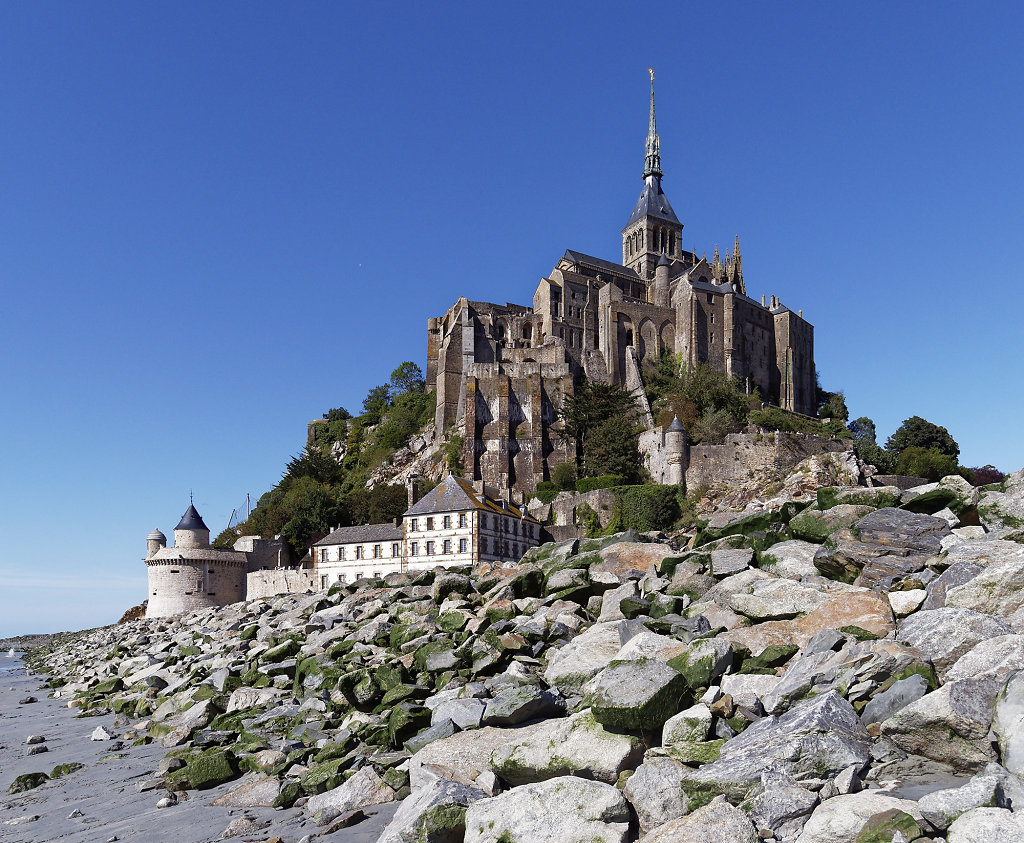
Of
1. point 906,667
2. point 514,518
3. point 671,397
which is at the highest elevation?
point 671,397

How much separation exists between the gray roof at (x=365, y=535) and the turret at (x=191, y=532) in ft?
26.2

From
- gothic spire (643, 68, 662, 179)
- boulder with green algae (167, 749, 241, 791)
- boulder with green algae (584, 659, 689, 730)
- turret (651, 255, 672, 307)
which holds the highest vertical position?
gothic spire (643, 68, 662, 179)

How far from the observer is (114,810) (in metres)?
12.1

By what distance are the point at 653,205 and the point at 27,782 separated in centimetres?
9473

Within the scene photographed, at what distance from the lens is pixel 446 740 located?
35.7 ft

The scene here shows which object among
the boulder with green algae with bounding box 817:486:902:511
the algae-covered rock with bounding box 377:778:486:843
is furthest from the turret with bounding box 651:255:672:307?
the algae-covered rock with bounding box 377:778:486:843

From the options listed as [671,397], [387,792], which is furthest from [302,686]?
[671,397]

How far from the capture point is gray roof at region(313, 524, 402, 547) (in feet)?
163

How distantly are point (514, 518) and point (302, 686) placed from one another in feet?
105

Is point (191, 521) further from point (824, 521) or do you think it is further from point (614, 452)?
point (824, 521)

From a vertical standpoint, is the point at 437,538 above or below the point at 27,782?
above

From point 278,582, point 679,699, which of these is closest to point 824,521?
point 679,699

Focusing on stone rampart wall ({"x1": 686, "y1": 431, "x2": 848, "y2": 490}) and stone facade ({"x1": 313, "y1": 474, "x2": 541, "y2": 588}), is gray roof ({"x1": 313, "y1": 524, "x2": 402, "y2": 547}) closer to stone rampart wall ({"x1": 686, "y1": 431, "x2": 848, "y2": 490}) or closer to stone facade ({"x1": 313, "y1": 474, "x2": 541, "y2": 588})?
stone facade ({"x1": 313, "y1": 474, "x2": 541, "y2": 588})

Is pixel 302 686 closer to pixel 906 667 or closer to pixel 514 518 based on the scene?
pixel 906 667
